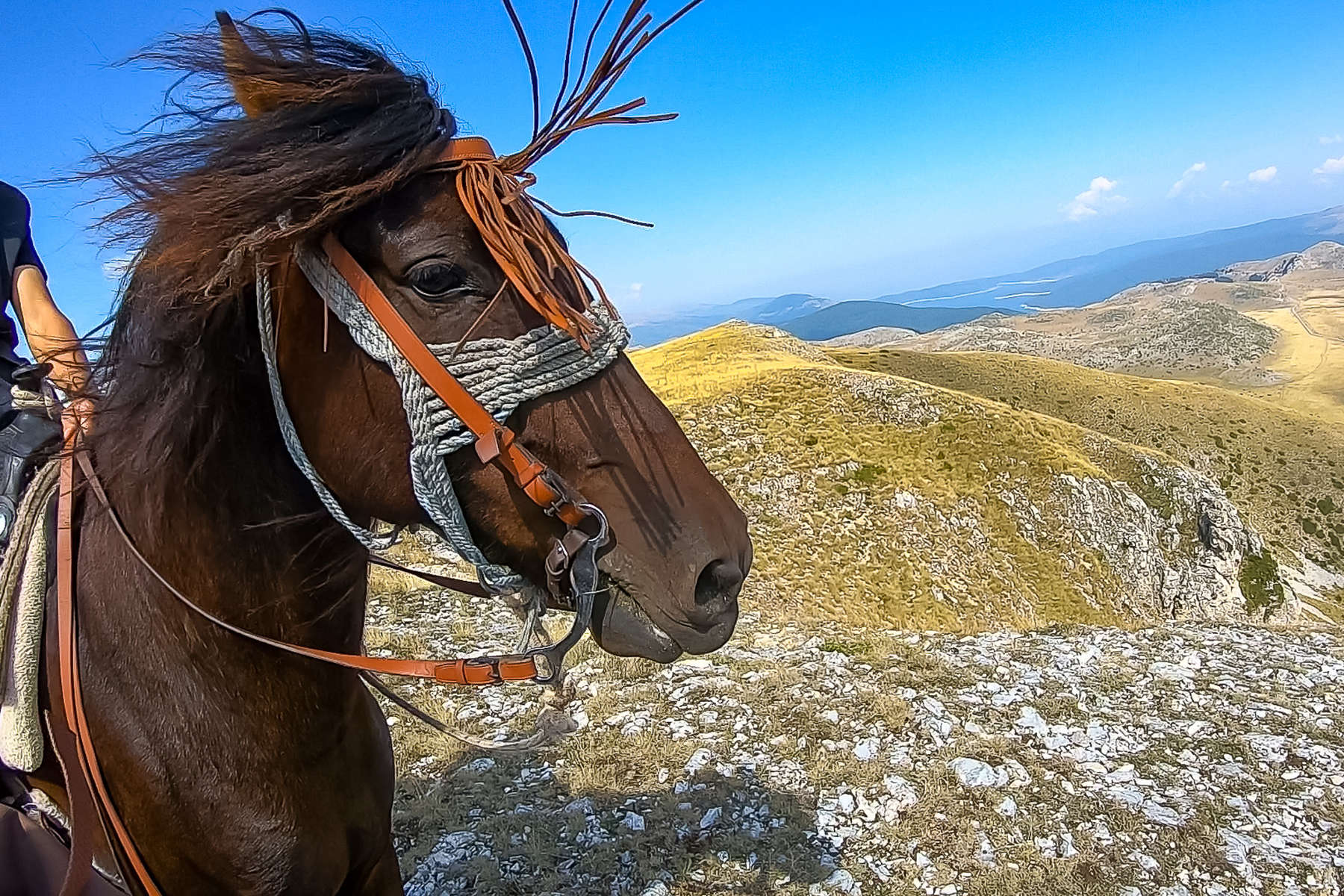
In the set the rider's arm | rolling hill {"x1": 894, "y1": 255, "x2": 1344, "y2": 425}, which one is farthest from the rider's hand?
rolling hill {"x1": 894, "y1": 255, "x2": 1344, "y2": 425}

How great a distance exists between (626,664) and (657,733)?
1.12 meters

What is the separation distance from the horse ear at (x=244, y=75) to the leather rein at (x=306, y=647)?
0.53 m

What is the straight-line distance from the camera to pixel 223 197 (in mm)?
1447

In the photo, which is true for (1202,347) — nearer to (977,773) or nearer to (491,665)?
(977,773)

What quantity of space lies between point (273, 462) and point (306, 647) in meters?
0.51

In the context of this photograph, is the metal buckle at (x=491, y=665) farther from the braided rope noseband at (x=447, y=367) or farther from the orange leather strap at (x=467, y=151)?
the orange leather strap at (x=467, y=151)

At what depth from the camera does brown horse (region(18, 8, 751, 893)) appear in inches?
59.6

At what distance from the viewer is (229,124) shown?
1.56m

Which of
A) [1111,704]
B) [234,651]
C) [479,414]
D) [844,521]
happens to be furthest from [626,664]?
[844,521]

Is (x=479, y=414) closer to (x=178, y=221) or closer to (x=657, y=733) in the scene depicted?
(x=178, y=221)

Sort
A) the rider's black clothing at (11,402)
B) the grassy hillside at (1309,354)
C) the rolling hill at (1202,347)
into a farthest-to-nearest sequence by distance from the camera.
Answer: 1. the rolling hill at (1202,347)
2. the grassy hillside at (1309,354)
3. the rider's black clothing at (11,402)

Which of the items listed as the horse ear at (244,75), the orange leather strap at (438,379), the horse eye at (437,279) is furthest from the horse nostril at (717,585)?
the horse ear at (244,75)

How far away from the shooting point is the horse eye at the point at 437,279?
59.8 inches

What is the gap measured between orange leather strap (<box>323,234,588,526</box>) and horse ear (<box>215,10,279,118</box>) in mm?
356
